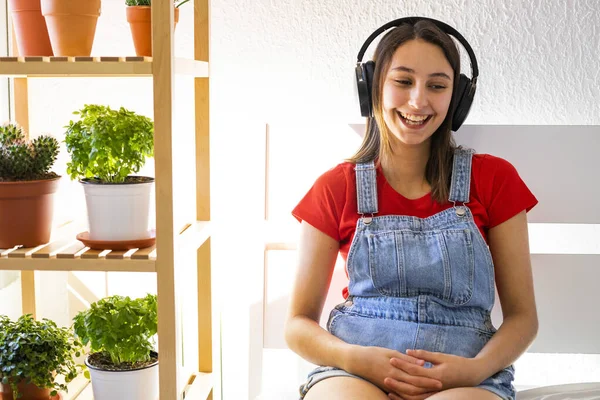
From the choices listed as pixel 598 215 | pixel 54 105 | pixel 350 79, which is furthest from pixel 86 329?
pixel 598 215

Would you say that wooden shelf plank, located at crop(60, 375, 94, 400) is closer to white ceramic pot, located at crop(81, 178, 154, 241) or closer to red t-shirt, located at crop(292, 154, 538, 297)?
white ceramic pot, located at crop(81, 178, 154, 241)

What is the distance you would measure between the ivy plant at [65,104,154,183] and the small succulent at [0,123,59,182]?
78 mm

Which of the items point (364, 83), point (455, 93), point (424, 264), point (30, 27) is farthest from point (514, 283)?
point (30, 27)

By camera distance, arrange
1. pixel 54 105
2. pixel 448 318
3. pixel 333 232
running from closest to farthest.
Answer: pixel 448 318 < pixel 333 232 < pixel 54 105

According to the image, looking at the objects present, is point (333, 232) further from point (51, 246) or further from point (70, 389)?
point (70, 389)

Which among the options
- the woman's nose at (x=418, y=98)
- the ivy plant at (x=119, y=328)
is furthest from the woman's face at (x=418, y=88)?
the ivy plant at (x=119, y=328)

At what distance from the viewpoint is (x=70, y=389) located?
Answer: 1804mm

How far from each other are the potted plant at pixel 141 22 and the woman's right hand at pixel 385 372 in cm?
78

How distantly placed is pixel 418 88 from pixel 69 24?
2.43 ft

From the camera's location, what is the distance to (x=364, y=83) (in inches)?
62.6

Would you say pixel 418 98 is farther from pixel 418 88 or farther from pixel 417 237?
pixel 417 237

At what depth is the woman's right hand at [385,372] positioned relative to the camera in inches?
54.6

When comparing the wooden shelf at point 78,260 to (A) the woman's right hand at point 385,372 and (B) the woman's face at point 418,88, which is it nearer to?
(A) the woman's right hand at point 385,372

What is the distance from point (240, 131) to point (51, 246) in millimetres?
665
